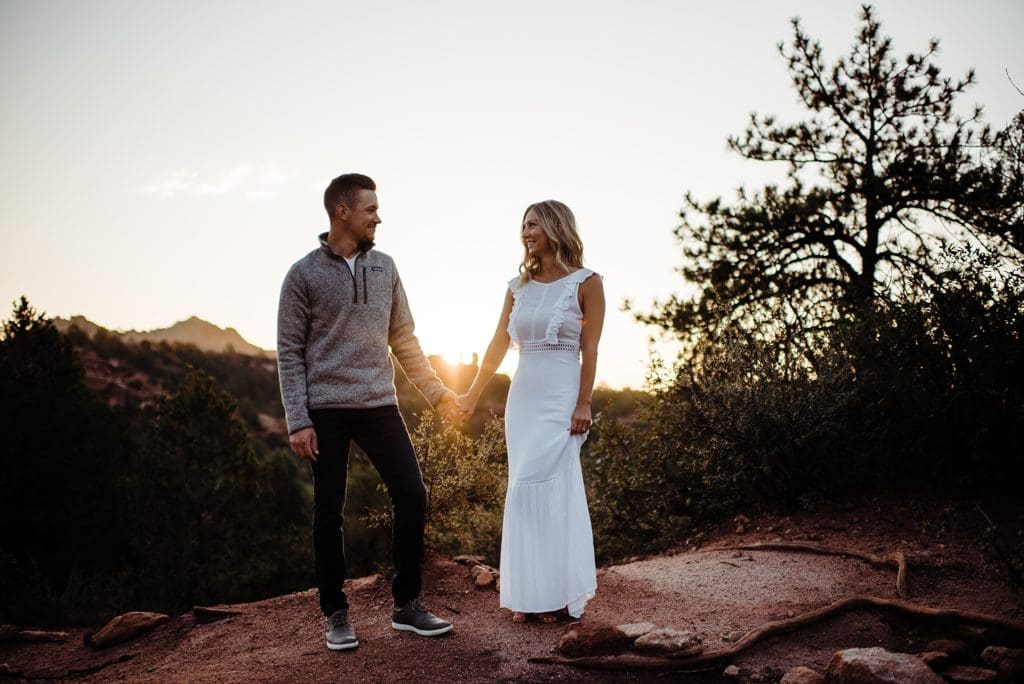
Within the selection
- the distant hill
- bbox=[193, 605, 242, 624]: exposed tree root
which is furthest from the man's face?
the distant hill

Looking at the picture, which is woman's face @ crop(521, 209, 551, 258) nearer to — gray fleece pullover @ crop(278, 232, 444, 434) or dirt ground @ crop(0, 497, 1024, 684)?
gray fleece pullover @ crop(278, 232, 444, 434)

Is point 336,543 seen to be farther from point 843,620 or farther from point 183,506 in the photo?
point 183,506

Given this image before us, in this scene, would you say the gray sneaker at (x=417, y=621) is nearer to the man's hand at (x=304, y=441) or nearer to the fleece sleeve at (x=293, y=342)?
the man's hand at (x=304, y=441)

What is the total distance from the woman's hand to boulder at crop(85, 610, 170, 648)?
3189 millimetres

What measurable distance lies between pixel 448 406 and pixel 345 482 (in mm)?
891

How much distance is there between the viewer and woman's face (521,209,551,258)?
4.01m

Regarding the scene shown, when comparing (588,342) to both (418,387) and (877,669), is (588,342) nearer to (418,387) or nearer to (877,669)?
(418,387)

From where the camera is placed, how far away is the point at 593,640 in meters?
3.37

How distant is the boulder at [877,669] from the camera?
2791 mm

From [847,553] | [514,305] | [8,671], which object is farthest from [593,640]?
[8,671]

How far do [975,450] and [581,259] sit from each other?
4.12 metres

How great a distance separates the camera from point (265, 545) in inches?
758

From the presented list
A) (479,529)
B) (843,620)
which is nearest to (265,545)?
(479,529)

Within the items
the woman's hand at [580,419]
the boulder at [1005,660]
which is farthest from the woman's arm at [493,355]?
the boulder at [1005,660]
